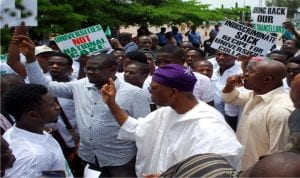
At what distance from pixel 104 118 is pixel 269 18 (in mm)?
6242

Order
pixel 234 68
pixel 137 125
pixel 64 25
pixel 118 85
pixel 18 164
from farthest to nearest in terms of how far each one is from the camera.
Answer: pixel 64 25
pixel 234 68
pixel 118 85
pixel 137 125
pixel 18 164

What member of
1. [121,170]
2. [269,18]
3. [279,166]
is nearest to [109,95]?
[121,170]

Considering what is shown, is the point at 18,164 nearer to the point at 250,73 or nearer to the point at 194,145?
the point at 194,145

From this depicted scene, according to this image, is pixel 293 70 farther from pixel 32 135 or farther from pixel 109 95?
pixel 32 135

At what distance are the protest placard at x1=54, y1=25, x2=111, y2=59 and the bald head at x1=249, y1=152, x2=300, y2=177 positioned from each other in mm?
5244

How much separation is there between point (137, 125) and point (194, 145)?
72 cm

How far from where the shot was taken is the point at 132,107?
14.4 feet

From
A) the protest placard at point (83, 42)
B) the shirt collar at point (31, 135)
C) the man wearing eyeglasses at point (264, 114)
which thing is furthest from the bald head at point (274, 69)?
the protest placard at point (83, 42)

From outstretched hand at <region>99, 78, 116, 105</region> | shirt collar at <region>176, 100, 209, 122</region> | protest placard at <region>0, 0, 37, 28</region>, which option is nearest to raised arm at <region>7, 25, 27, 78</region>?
protest placard at <region>0, 0, 37, 28</region>

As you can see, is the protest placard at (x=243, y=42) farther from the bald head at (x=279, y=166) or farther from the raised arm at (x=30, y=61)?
the bald head at (x=279, y=166)

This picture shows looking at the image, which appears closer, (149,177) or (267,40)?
(149,177)

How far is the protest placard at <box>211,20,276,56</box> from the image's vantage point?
6750mm

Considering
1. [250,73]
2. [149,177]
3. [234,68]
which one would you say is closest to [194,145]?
[149,177]

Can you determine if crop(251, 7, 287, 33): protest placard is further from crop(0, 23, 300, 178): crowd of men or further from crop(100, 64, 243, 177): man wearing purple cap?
crop(100, 64, 243, 177): man wearing purple cap
